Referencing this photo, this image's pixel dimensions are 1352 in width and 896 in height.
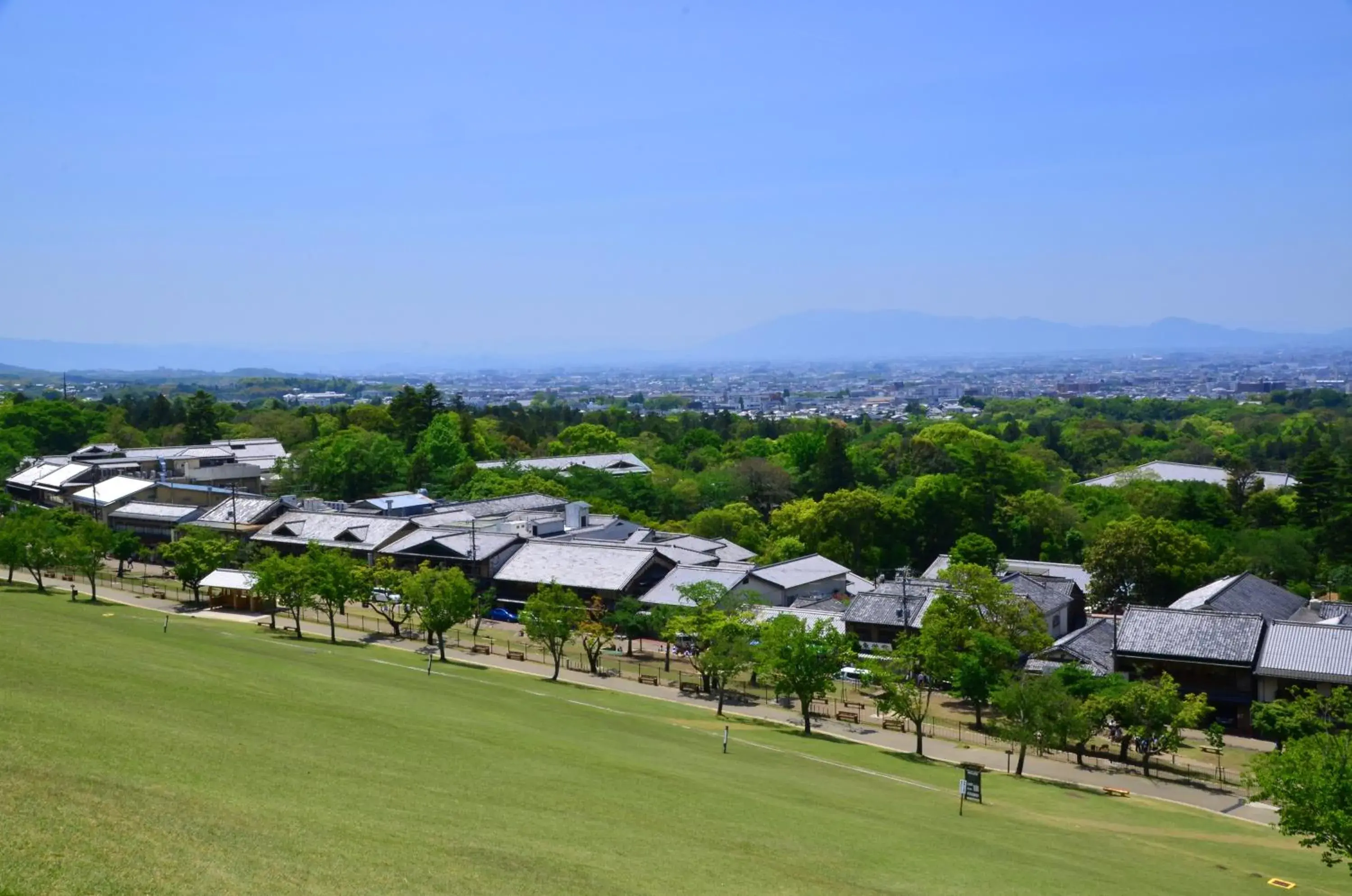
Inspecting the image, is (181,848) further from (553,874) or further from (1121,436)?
(1121,436)

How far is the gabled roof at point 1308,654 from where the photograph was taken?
3194cm

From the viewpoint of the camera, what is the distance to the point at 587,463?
80.4 meters

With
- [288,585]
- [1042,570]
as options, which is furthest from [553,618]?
[1042,570]

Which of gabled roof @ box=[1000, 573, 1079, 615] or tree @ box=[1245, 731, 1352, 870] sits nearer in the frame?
tree @ box=[1245, 731, 1352, 870]

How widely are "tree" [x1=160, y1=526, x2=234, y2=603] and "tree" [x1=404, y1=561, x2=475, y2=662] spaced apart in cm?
1003

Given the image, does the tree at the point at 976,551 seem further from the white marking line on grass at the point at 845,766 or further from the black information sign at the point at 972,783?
the black information sign at the point at 972,783

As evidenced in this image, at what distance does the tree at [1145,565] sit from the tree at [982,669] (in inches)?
525

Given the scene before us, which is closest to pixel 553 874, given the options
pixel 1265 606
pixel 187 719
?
pixel 187 719

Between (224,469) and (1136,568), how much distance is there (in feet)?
188

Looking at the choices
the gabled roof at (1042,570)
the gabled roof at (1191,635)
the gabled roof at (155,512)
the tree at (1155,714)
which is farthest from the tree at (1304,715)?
the gabled roof at (155,512)

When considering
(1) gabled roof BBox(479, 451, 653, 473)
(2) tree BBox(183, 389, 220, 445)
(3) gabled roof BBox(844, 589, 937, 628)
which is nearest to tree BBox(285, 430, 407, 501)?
(1) gabled roof BBox(479, 451, 653, 473)

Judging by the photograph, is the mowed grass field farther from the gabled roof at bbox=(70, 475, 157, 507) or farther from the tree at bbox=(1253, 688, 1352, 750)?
the gabled roof at bbox=(70, 475, 157, 507)

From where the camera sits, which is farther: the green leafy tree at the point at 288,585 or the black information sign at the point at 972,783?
the green leafy tree at the point at 288,585

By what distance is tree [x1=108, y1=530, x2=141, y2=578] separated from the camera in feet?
159
